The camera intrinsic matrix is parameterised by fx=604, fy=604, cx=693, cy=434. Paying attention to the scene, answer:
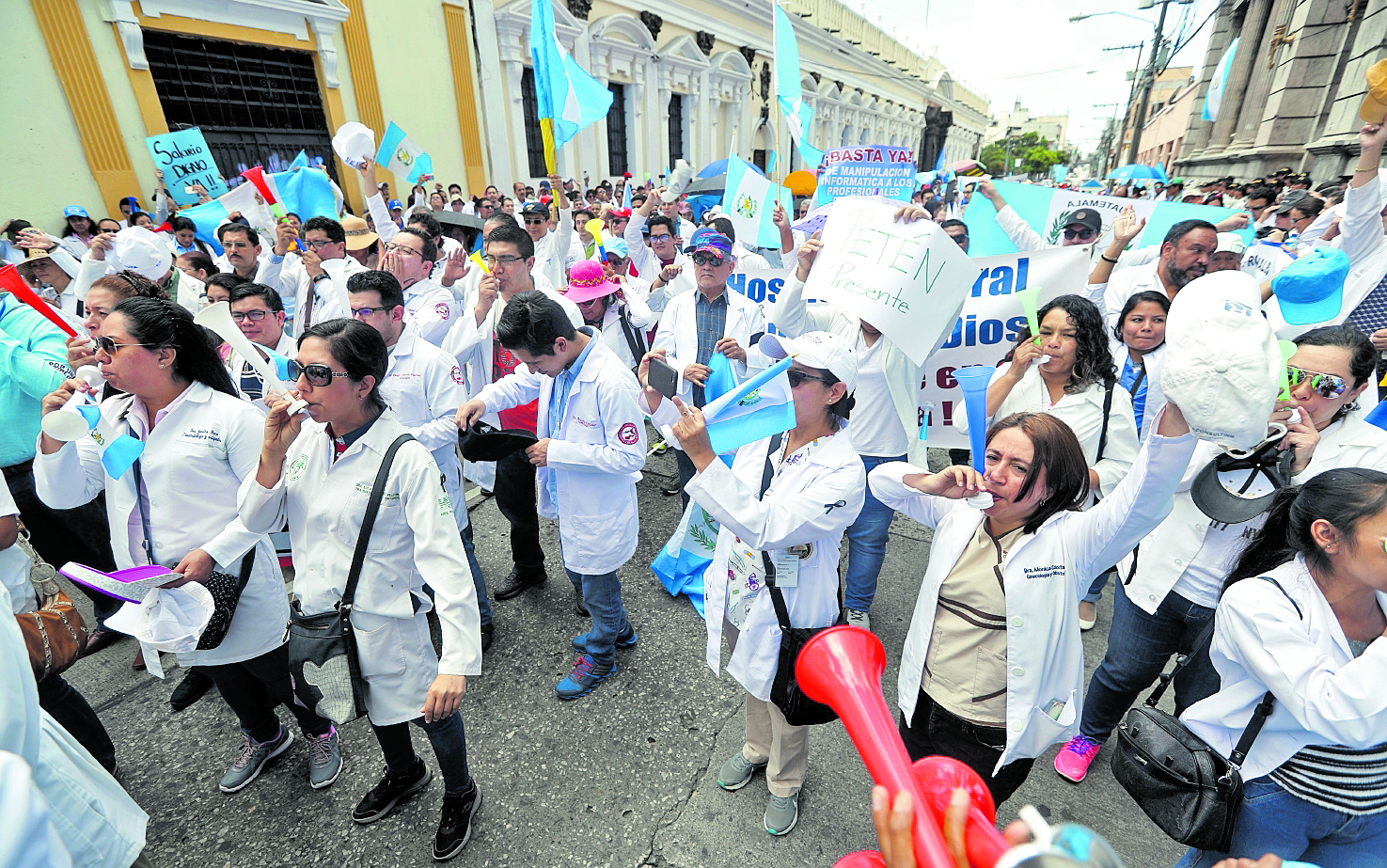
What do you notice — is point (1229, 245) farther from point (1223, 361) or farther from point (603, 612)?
point (603, 612)

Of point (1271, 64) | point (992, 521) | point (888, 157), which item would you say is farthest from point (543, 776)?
point (1271, 64)

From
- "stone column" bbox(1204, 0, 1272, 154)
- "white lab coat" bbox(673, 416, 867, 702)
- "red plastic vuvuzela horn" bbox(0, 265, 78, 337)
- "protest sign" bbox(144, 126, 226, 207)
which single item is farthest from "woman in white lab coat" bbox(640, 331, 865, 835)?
"stone column" bbox(1204, 0, 1272, 154)

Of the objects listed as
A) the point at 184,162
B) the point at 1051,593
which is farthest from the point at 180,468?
the point at 184,162

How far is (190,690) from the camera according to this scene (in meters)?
3.29

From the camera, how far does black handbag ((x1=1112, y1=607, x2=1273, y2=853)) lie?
5.32ft

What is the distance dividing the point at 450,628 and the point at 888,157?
783 cm

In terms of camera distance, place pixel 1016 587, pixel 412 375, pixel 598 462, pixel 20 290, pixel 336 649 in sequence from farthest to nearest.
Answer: pixel 412 375 < pixel 598 462 < pixel 20 290 < pixel 336 649 < pixel 1016 587

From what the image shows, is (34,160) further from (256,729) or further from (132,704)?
(256,729)

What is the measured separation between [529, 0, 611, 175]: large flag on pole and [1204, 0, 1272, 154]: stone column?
22.9 meters

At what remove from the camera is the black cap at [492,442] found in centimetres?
301

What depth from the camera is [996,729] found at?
1.95 meters

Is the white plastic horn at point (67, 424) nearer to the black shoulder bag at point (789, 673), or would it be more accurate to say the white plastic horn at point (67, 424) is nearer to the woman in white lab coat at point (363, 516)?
the woman in white lab coat at point (363, 516)

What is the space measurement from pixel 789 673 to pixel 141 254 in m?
5.68

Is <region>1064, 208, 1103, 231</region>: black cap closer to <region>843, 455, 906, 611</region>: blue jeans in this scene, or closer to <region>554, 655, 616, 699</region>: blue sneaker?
<region>843, 455, 906, 611</region>: blue jeans
